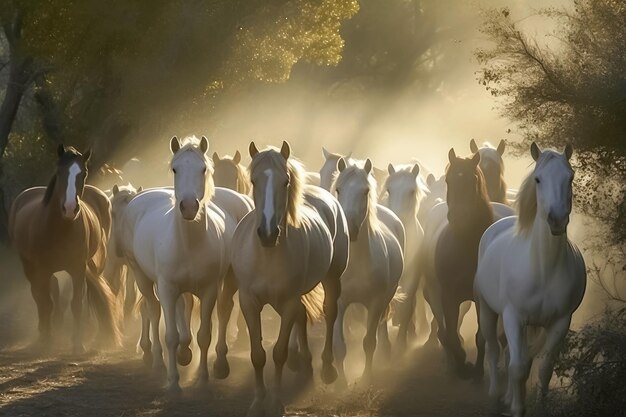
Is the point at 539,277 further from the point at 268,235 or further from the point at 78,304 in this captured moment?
the point at 78,304

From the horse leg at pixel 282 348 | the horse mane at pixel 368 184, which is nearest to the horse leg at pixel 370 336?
the horse mane at pixel 368 184

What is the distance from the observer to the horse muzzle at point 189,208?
999cm

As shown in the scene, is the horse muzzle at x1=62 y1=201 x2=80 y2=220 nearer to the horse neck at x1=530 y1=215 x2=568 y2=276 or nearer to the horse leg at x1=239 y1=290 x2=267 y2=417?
the horse leg at x1=239 y1=290 x2=267 y2=417

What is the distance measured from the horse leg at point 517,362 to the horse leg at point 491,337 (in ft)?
4.08

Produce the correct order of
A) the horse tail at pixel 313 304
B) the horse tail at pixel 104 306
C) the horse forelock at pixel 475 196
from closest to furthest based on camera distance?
the horse tail at pixel 313 304, the horse forelock at pixel 475 196, the horse tail at pixel 104 306

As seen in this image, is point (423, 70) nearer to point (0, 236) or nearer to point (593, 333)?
point (0, 236)

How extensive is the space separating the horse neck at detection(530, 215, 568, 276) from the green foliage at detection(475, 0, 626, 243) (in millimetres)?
1410

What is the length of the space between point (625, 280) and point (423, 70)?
2799 cm

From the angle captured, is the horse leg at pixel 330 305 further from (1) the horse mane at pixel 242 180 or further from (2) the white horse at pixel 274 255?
(1) the horse mane at pixel 242 180

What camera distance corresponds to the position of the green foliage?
1071 cm

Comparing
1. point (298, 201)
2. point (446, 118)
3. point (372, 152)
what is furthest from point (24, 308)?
point (446, 118)

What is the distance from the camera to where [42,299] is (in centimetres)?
1295

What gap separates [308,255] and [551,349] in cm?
215

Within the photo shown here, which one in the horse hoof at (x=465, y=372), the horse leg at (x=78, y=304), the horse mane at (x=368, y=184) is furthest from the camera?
the horse leg at (x=78, y=304)
